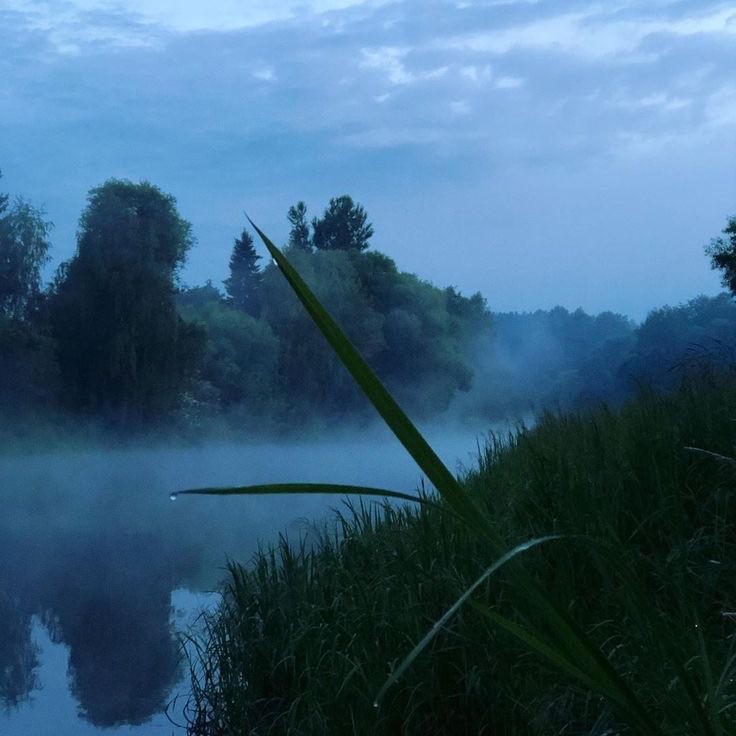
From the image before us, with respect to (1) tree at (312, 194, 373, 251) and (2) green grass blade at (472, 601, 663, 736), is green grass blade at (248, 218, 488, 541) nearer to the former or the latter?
(2) green grass blade at (472, 601, 663, 736)

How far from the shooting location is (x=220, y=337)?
24.1 metres

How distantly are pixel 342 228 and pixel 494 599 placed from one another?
27.6 m

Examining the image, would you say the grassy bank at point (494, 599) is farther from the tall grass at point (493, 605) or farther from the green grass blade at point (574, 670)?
the green grass blade at point (574, 670)

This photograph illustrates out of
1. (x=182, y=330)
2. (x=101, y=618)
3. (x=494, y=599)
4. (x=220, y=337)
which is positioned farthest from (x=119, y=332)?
(x=494, y=599)

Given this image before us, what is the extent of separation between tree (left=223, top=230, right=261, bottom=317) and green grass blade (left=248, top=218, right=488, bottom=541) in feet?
83.2

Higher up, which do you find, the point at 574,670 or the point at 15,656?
the point at 574,670

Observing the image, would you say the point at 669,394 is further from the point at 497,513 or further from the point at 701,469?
the point at 497,513

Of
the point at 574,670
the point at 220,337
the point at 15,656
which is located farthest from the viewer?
the point at 220,337

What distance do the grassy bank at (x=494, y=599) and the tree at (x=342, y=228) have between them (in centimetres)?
2507

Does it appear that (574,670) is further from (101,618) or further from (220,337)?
(220,337)

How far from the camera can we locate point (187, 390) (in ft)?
70.3

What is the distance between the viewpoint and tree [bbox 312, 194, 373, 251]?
2956 centimetres

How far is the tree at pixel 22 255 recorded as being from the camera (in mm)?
20000

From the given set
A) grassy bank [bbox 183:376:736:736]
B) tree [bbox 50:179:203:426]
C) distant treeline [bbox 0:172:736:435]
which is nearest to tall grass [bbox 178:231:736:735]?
grassy bank [bbox 183:376:736:736]
